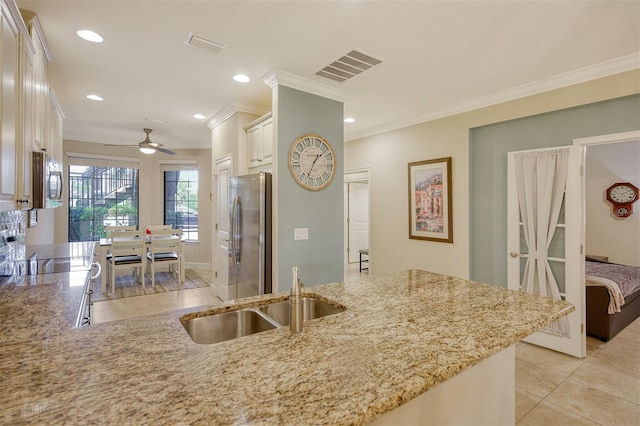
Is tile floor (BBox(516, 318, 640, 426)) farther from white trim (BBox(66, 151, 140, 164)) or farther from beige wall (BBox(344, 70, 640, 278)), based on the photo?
white trim (BBox(66, 151, 140, 164))

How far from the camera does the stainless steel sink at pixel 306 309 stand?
1637 millimetres

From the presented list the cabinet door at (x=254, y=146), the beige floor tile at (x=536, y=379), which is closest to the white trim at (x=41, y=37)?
the cabinet door at (x=254, y=146)

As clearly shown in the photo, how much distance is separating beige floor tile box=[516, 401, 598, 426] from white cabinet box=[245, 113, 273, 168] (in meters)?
3.13

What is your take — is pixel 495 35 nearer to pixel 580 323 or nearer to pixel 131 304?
pixel 580 323

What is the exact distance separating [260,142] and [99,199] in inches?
185

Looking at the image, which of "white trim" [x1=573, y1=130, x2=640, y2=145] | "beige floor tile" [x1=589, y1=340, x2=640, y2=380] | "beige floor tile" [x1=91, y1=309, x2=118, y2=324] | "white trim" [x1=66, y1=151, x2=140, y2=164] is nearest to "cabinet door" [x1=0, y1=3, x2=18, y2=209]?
"beige floor tile" [x1=91, y1=309, x2=118, y2=324]

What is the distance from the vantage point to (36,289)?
198 centimetres

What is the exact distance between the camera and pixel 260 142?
3.74m

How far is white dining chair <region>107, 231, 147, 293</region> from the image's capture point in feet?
15.9

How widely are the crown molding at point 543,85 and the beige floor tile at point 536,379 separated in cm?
267

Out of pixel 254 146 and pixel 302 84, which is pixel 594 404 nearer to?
pixel 302 84

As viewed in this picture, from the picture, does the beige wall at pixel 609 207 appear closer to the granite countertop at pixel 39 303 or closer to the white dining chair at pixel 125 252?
the granite countertop at pixel 39 303

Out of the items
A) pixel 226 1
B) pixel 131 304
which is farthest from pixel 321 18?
pixel 131 304

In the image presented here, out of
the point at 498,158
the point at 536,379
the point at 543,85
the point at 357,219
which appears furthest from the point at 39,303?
the point at 357,219
